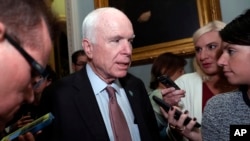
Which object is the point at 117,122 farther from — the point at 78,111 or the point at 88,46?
the point at 88,46

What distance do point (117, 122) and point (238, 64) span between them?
2.01ft

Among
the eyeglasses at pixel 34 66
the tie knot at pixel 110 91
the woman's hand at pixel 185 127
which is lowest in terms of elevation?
the woman's hand at pixel 185 127

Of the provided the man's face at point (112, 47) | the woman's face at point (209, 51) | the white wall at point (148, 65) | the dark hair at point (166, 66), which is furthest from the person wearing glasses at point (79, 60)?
the man's face at point (112, 47)

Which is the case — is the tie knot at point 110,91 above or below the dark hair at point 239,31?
below

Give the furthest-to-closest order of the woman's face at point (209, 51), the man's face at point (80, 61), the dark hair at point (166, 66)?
the man's face at point (80, 61) < the dark hair at point (166, 66) < the woman's face at point (209, 51)

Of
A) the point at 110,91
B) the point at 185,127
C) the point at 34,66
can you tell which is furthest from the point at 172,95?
the point at 34,66

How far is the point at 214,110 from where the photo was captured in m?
1.45

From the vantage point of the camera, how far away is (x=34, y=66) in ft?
2.45

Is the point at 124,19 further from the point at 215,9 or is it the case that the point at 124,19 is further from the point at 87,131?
the point at 215,9

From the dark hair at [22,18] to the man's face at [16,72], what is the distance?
0.05 ft

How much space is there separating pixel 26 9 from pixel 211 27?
163cm

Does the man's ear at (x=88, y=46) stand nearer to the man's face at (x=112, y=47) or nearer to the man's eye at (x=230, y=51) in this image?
the man's face at (x=112, y=47)

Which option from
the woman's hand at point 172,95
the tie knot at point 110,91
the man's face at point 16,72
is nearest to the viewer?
the man's face at point 16,72

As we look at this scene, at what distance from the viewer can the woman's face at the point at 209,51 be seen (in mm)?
2070
